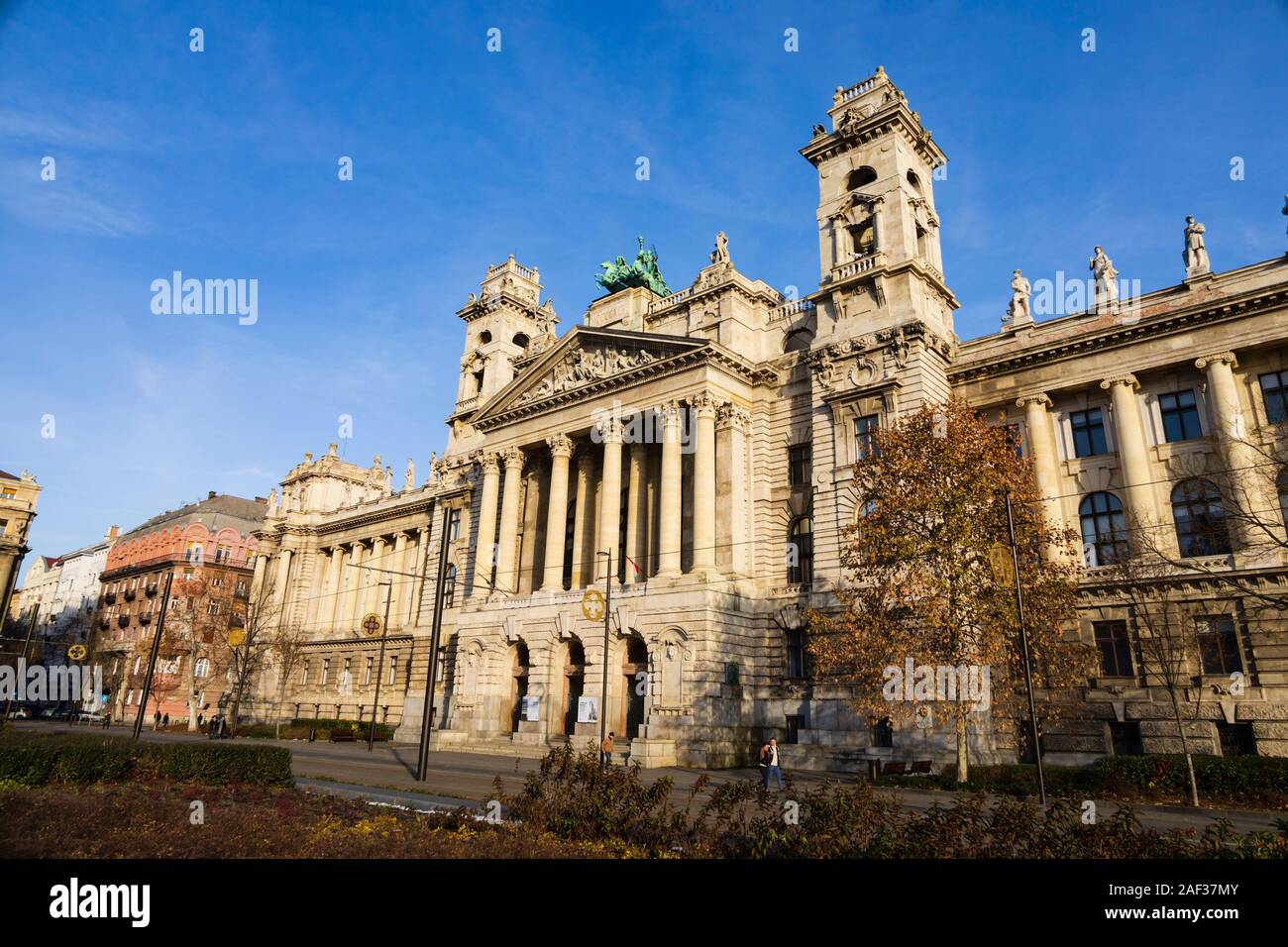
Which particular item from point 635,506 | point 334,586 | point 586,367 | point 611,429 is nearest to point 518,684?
point 635,506

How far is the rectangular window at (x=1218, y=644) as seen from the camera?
30.8 meters

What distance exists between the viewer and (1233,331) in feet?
110

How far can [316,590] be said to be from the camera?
79750 mm

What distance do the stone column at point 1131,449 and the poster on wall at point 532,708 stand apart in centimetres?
2874

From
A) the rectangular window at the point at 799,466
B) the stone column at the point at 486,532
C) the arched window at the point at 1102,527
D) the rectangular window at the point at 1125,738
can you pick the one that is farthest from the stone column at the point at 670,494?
the rectangular window at the point at 1125,738

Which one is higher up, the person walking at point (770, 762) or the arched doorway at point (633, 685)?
the arched doorway at point (633, 685)

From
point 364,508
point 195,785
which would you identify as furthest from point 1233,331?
point 364,508

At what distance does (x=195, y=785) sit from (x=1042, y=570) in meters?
26.1

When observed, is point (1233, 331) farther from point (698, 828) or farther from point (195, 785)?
point (195, 785)

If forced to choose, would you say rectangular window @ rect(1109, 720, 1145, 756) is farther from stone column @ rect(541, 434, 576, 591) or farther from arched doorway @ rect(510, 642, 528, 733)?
arched doorway @ rect(510, 642, 528, 733)

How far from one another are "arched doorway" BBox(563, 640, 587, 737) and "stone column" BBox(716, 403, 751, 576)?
370 inches

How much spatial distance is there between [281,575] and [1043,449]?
70390mm

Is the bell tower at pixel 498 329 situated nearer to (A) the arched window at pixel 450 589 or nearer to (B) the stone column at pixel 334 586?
(A) the arched window at pixel 450 589

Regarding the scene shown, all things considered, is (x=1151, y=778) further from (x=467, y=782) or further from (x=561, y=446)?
(x=561, y=446)
